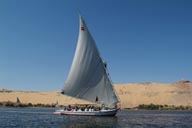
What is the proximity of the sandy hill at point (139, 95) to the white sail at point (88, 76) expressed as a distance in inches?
2515

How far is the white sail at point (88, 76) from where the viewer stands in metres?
55.5

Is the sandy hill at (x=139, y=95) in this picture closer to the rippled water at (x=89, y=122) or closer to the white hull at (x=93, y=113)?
the white hull at (x=93, y=113)

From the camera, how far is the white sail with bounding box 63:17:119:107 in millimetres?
55500

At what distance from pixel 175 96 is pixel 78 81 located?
81269mm

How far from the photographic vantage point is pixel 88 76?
183 ft

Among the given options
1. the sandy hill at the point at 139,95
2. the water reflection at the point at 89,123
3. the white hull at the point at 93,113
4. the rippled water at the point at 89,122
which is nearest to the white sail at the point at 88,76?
the white hull at the point at 93,113

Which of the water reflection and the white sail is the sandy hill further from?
the water reflection

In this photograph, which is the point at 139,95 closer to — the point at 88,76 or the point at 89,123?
the point at 88,76

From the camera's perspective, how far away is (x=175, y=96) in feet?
426

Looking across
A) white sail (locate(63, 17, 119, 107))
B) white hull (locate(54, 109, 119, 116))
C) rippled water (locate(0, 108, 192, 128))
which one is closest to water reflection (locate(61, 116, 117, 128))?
rippled water (locate(0, 108, 192, 128))

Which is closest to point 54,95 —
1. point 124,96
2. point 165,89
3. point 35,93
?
point 35,93

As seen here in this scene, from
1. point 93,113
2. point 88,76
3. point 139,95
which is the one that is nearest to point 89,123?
point 88,76

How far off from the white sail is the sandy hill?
63870 mm

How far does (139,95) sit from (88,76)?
266ft
